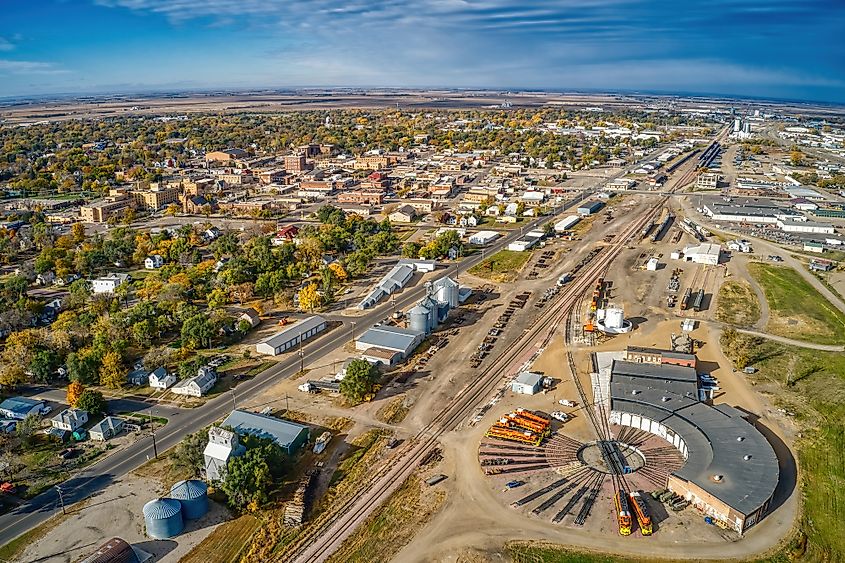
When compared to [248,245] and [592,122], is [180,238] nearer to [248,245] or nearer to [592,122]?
[248,245]

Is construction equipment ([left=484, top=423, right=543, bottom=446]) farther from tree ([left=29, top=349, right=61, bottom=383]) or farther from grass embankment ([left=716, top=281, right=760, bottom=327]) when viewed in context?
tree ([left=29, top=349, right=61, bottom=383])

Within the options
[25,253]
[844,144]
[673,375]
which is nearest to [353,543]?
[673,375]

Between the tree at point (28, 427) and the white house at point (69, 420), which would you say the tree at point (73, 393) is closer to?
the white house at point (69, 420)

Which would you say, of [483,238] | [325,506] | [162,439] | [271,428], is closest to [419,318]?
[271,428]

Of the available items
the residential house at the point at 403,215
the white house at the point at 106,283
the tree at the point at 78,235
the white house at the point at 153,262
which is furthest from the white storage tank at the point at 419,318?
the tree at the point at 78,235

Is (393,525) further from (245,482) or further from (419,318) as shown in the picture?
(419,318)
